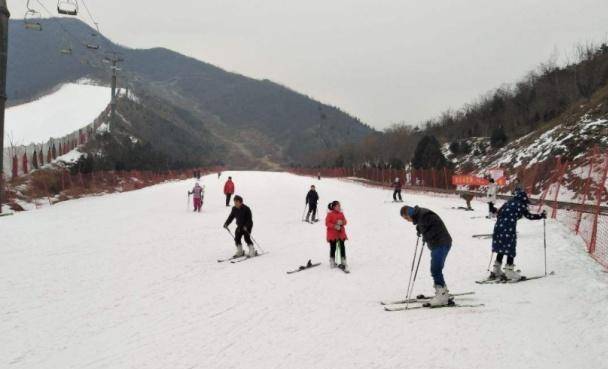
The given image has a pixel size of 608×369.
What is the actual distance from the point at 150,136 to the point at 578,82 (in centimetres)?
10158

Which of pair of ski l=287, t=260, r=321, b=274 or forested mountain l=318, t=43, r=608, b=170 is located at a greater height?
forested mountain l=318, t=43, r=608, b=170

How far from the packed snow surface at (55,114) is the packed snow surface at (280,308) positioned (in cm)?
6210

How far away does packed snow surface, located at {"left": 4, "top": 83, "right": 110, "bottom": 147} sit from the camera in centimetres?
7912

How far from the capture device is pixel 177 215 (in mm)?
→ 24703

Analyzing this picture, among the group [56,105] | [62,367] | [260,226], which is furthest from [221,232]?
[56,105]

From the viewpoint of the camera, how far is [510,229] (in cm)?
1017

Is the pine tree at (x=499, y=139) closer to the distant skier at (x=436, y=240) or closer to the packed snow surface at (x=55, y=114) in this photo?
the packed snow surface at (x=55, y=114)

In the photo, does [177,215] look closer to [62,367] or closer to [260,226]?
[260,226]

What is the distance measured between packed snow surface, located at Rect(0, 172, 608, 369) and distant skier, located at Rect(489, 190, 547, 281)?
53 cm

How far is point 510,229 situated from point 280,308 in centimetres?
489

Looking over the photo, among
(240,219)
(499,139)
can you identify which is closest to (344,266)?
(240,219)

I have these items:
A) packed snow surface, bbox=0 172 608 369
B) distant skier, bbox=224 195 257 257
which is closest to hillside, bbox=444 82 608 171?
packed snow surface, bbox=0 172 608 369

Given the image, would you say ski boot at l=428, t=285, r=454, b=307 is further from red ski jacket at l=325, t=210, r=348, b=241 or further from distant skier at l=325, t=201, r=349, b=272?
red ski jacket at l=325, t=210, r=348, b=241

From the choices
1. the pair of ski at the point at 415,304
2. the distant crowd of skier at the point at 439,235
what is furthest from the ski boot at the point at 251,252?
the pair of ski at the point at 415,304
